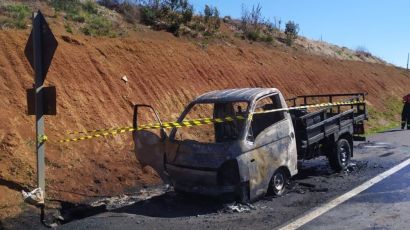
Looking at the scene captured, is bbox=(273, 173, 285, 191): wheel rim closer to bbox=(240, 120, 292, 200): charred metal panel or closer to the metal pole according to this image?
bbox=(240, 120, 292, 200): charred metal panel

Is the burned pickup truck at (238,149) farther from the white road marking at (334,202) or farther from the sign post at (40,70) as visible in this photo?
the sign post at (40,70)

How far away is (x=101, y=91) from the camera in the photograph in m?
13.0

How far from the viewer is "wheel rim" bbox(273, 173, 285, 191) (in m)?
8.70

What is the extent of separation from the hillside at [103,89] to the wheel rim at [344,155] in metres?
4.05

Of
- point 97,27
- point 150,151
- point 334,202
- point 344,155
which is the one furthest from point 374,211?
point 97,27

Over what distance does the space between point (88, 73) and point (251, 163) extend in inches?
263

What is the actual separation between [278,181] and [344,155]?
3.06 metres

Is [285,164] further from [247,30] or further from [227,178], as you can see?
[247,30]

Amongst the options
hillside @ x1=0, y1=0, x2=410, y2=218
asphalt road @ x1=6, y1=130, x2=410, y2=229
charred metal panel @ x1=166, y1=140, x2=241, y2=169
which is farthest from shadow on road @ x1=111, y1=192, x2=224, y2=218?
hillside @ x1=0, y1=0, x2=410, y2=218

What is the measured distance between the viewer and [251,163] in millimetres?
8031

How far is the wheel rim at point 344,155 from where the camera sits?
11140 millimetres

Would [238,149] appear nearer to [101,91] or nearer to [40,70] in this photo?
[40,70]

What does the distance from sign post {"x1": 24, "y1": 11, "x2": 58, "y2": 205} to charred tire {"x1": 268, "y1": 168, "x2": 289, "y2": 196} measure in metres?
3.65

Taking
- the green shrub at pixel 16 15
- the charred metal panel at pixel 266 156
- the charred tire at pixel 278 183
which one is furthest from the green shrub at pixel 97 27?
the charred tire at pixel 278 183
